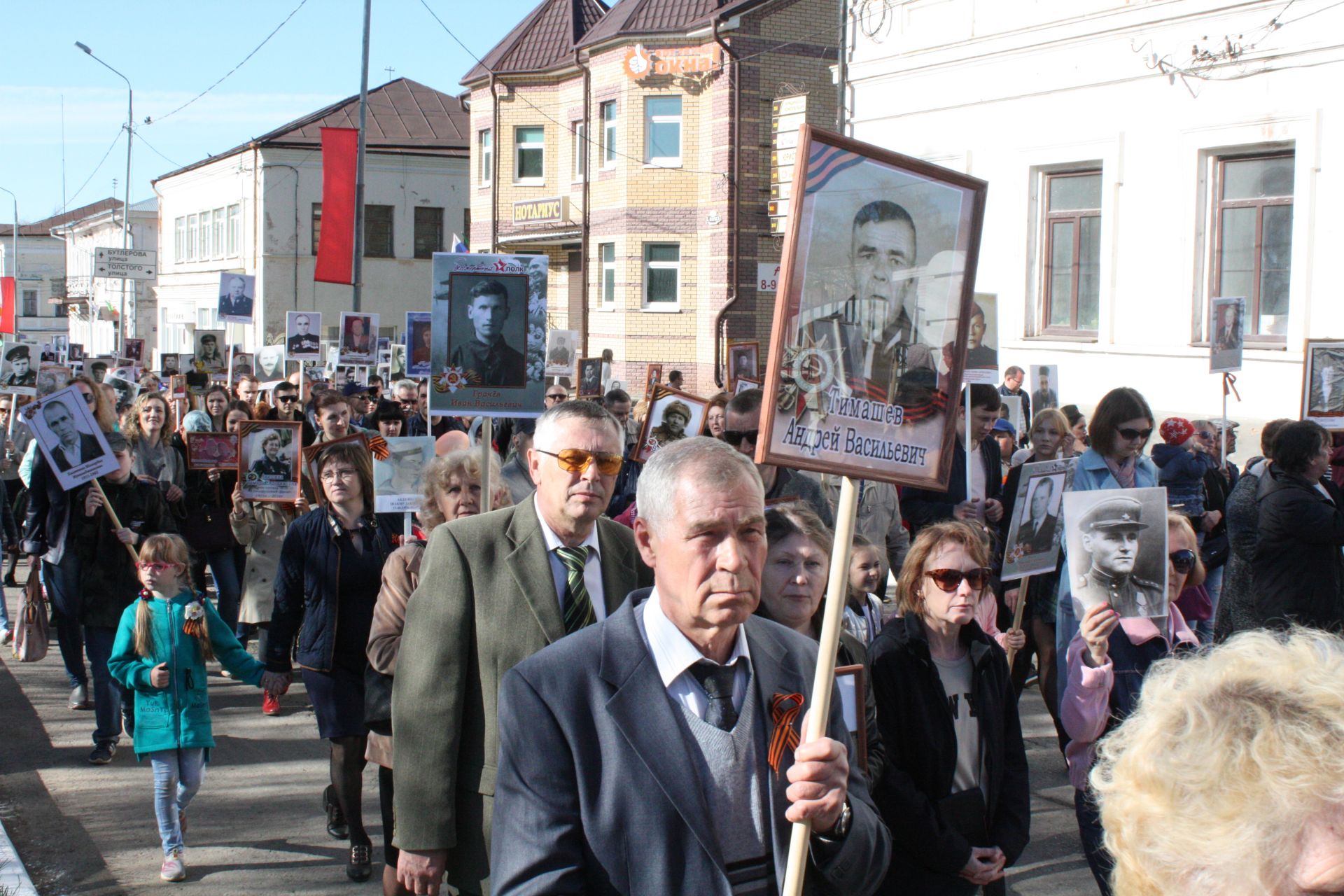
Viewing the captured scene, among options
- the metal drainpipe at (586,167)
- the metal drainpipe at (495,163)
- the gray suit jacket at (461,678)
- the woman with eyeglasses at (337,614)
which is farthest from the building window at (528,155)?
the gray suit jacket at (461,678)

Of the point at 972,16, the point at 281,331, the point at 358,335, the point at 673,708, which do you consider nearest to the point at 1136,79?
the point at 972,16

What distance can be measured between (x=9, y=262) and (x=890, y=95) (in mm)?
95462

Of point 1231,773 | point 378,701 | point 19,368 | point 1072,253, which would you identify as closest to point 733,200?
point 1072,253

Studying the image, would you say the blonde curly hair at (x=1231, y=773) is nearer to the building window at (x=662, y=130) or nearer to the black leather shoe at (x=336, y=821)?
the black leather shoe at (x=336, y=821)

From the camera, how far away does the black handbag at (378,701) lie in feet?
15.9

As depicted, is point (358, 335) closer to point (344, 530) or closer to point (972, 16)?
point (972, 16)

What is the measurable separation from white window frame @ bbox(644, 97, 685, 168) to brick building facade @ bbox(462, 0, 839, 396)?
0.04 meters

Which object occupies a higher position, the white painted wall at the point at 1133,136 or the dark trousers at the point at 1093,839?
the white painted wall at the point at 1133,136

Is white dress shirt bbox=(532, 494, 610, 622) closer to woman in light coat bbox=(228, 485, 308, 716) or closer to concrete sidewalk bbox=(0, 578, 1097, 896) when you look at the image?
concrete sidewalk bbox=(0, 578, 1097, 896)

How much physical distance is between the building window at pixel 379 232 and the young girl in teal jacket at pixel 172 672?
138ft

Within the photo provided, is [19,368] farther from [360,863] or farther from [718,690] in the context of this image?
[718,690]

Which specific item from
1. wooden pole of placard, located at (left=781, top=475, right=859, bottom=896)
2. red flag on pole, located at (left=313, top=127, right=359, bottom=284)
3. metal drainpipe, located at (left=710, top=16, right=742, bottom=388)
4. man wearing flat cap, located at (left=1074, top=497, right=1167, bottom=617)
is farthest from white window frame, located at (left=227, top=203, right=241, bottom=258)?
wooden pole of placard, located at (left=781, top=475, right=859, bottom=896)

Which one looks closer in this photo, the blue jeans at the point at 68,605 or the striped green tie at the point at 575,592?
the striped green tie at the point at 575,592

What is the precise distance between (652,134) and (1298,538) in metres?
28.7
